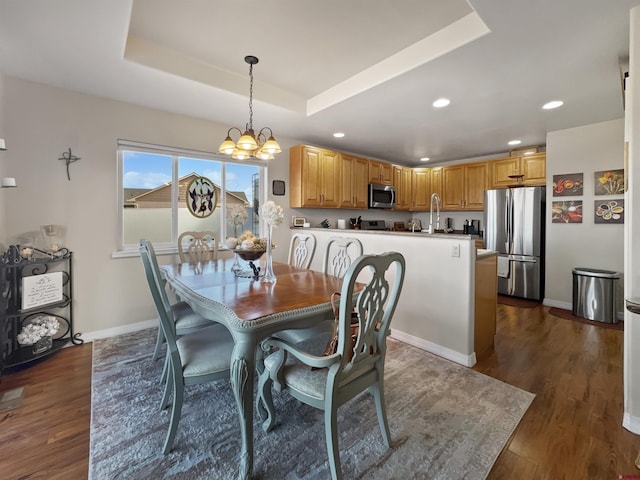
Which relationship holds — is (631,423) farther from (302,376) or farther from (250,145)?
(250,145)

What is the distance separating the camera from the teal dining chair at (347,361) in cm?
125

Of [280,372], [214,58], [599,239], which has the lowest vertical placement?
[280,372]

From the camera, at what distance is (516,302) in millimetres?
4387

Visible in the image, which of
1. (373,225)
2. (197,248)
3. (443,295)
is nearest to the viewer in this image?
(443,295)

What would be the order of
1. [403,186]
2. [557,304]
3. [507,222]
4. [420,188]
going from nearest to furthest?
[557,304] < [507,222] < [403,186] < [420,188]

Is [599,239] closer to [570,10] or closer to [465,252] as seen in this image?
[465,252]

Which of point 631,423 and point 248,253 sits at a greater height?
point 248,253

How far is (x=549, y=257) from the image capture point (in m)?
4.18

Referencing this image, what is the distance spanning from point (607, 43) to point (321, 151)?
303 cm

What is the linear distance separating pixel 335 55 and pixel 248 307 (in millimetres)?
2121

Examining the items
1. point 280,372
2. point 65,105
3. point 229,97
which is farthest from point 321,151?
point 280,372

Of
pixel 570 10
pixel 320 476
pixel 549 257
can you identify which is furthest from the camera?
pixel 549 257

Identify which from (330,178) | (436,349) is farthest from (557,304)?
(330,178)

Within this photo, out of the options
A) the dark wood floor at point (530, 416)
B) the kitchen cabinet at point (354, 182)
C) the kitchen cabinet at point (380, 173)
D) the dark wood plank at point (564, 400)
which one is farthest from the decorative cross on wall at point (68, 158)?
the kitchen cabinet at point (380, 173)
